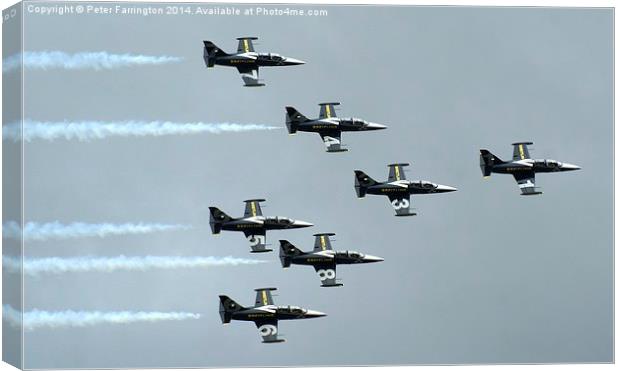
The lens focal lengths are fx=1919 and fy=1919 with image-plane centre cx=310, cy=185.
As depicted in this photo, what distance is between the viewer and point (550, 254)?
197 feet

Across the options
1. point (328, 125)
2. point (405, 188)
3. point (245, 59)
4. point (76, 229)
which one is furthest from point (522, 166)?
point (76, 229)

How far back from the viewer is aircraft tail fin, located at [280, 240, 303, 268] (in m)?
58.4

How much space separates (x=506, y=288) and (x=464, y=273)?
1496 millimetres

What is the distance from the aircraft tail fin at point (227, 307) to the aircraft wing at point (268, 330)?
886mm

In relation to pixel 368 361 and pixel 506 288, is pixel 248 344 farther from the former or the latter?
pixel 506 288

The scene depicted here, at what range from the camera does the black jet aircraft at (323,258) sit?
192 ft

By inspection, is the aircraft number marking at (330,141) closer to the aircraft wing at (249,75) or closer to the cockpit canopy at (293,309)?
the aircraft wing at (249,75)

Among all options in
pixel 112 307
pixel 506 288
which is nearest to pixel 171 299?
pixel 112 307

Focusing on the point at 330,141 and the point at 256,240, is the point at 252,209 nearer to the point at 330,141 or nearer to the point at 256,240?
the point at 256,240

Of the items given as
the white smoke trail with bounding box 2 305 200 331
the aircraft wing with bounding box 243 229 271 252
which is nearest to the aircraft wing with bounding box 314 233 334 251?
the aircraft wing with bounding box 243 229 271 252

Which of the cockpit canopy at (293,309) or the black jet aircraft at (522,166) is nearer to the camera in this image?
the cockpit canopy at (293,309)

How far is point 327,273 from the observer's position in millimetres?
58906

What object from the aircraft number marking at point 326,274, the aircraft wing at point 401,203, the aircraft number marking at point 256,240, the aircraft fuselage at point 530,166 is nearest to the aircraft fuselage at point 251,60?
the aircraft number marking at point 256,240

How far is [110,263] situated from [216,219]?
11.3 feet
